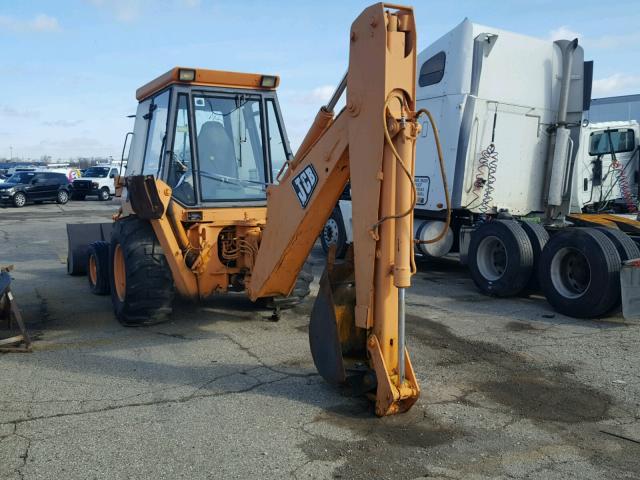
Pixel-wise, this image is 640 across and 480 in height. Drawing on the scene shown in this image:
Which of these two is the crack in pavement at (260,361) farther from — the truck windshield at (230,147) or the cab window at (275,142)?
the cab window at (275,142)

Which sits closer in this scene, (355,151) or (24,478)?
(24,478)

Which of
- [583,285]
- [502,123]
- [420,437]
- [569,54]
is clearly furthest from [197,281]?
[569,54]

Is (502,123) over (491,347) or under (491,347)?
over

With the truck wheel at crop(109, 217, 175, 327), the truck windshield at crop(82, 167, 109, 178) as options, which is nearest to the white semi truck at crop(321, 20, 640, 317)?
the truck wheel at crop(109, 217, 175, 327)

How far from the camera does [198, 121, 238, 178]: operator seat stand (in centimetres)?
657

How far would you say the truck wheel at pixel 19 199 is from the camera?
30.8 m

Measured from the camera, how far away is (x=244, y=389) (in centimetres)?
486

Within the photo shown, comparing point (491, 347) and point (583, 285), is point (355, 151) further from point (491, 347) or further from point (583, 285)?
point (583, 285)

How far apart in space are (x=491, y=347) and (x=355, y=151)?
2.96m

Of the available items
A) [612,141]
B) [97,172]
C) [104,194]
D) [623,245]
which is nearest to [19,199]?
[104,194]

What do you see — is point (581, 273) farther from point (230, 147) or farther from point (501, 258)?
point (230, 147)

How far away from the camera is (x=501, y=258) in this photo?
9.18 metres

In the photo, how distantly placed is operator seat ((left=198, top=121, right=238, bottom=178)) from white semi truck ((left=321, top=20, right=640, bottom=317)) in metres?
3.56

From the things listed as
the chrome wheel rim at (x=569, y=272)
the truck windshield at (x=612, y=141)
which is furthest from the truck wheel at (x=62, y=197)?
the chrome wheel rim at (x=569, y=272)
